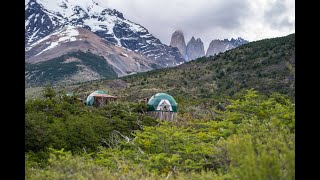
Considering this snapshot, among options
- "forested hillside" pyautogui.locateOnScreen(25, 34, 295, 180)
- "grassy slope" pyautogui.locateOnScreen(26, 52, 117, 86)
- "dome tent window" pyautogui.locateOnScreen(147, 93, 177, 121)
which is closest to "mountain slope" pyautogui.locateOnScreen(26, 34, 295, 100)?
"forested hillside" pyautogui.locateOnScreen(25, 34, 295, 180)

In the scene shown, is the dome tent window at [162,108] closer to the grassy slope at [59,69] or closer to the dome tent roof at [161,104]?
the dome tent roof at [161,104]

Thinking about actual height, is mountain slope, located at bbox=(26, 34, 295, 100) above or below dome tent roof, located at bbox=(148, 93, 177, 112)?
above

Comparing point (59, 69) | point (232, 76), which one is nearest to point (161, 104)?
point (232, 76)

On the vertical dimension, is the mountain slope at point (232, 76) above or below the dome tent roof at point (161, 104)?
above

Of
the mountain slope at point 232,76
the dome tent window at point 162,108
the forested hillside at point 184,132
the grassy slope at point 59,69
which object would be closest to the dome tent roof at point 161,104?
the dome tent window at point 162,108

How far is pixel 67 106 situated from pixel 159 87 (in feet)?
114

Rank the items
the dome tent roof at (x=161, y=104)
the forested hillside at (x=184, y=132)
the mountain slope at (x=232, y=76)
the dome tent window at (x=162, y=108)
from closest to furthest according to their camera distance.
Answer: the forested hillside at (x=184, y=132)
the dome tent window at (x=162, y=108)
the dome tent roof at (x=161, y=104)
the mountain slope at (x=232, y=76)

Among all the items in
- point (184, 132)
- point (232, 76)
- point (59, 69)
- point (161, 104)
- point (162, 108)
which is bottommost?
point (184, 132)

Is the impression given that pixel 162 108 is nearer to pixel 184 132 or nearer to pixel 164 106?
pixel 164 106

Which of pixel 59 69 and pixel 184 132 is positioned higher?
pixel 59 69

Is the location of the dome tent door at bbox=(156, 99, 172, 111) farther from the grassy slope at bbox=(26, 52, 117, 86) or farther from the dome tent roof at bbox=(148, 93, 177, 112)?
the grassy slope at bbox=(26, 52, 117, 86)

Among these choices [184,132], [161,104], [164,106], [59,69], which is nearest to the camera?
[184,132]

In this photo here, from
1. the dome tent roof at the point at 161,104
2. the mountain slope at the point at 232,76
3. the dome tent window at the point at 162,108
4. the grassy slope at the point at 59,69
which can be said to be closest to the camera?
the dome tent window at the point at 162,108
